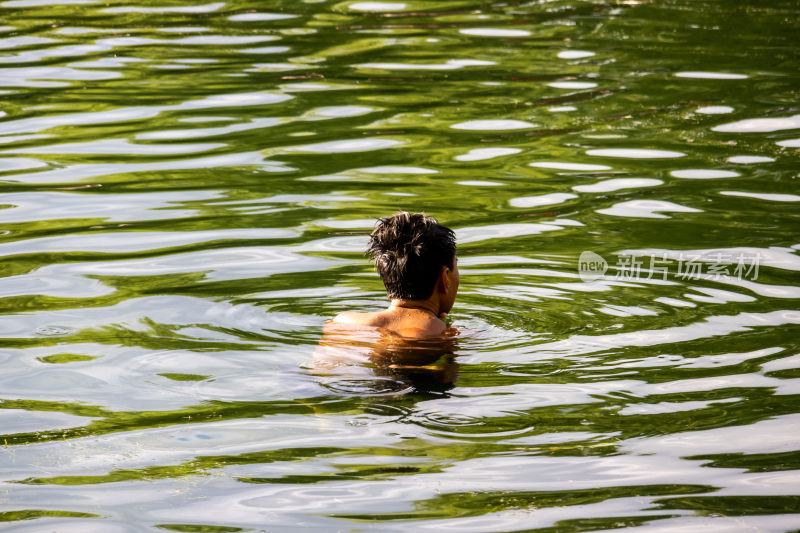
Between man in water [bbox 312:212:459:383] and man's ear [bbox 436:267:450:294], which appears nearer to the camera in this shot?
man in water [bbox 312:212:459:383]

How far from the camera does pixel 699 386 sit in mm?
5363

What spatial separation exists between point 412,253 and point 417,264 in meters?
0.07

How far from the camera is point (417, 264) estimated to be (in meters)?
6.25

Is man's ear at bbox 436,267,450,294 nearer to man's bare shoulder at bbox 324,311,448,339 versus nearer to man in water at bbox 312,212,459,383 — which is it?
man in water at bbox 312,212,459,383

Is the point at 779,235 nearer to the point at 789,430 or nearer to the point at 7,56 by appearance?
the point at 789,430

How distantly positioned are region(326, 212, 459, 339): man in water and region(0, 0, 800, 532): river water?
293 mm

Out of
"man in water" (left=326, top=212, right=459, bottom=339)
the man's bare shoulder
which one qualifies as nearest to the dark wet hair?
"man in water" (left=326, top=212, right=459, bottom=339)

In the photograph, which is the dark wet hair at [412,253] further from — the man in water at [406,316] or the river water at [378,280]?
the river water at [378,280]

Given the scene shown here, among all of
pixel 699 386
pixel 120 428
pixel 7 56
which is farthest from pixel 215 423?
pixel 7 56

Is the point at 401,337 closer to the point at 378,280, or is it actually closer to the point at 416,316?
the point at 416,316

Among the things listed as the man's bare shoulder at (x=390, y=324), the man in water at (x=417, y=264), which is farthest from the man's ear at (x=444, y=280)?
the man's bare shoulder at (x=390, y=324)

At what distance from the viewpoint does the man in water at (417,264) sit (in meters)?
6.25

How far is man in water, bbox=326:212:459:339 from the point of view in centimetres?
625

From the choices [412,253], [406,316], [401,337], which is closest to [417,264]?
[412,253]
